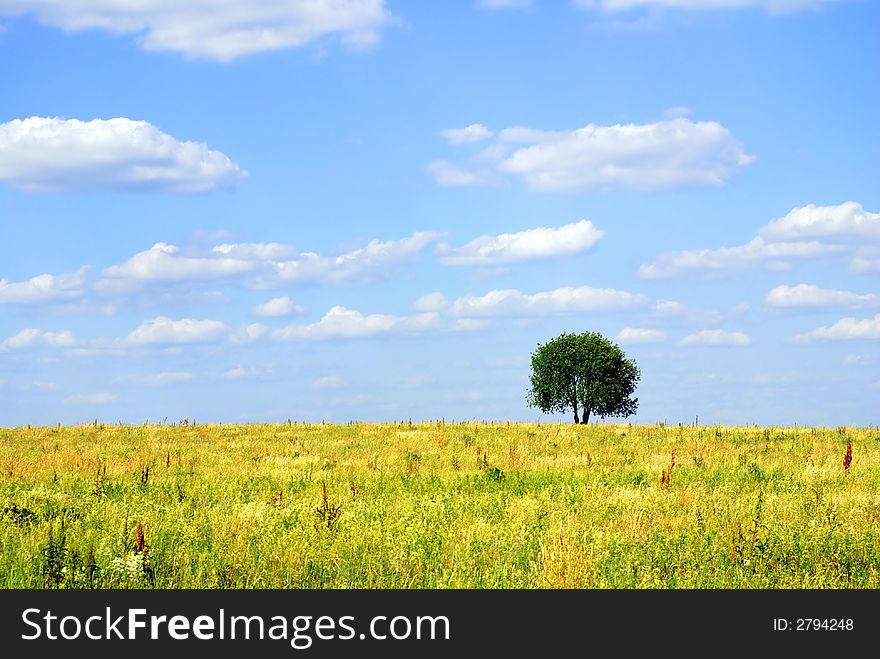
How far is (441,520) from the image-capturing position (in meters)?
12.0

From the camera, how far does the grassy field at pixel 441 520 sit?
9227mm

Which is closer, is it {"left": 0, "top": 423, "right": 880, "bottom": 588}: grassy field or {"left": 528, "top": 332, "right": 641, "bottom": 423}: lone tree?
{"left": 0, "top": 423, "right": 880, "bottom": 588}: grassy field

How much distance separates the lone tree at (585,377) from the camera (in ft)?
207

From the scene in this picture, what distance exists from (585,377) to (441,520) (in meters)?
53.1

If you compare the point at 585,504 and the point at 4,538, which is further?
the point at 585,504

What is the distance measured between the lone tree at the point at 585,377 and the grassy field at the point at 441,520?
1495 inches

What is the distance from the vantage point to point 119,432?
3500 centimetres

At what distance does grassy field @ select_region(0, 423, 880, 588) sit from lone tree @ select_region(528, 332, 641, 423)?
125 ft

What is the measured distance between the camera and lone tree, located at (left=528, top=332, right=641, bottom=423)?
62969 mm

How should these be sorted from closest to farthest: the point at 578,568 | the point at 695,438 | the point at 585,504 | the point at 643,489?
the point at 578,568 → the point at 585,504 → the point at 643,489 → the point at 695,438

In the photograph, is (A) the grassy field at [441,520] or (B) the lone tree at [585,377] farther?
(B) the lone tree at [585,377]

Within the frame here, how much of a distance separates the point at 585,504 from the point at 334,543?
5213 millimetres
